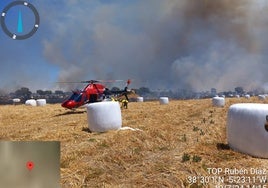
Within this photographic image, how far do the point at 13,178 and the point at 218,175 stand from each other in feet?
13.8

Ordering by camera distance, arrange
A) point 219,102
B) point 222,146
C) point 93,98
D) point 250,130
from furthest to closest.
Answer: point 219,102 < point 93,98 < point 222,146 < point 250,130

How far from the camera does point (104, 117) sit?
14.0 m

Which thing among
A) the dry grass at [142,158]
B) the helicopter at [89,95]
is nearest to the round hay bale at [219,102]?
the helicopter at [89,95]

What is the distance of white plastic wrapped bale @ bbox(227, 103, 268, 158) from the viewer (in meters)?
8.39

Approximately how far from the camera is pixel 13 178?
189 inches

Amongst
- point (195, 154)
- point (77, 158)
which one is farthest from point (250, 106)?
point (77, 158)

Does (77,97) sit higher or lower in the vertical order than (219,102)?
higher

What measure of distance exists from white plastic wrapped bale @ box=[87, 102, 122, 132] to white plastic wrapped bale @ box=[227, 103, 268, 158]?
5.92 m

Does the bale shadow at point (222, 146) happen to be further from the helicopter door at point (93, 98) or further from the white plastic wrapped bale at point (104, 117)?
the helicopter door at point (93, 98)

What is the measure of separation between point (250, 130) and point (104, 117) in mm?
6839

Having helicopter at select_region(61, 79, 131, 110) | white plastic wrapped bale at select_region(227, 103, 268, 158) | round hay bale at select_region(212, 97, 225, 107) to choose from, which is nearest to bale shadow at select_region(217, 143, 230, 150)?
white plastic wrapped bale at select_region(227, 103, 268, 158)

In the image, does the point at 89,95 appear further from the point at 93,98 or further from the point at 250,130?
the point at 250,130

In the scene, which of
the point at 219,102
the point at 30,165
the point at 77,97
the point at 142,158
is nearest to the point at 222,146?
the point at 142,158

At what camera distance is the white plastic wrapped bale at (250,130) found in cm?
839
